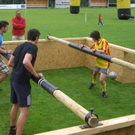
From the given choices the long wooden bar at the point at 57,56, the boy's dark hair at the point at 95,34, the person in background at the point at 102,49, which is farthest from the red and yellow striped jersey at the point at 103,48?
the long wooden bar at the point at 57,56

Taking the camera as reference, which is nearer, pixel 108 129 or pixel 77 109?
pixel 108 129

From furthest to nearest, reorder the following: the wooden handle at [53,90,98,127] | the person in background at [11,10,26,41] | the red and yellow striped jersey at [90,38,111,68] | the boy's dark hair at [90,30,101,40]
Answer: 1. the person in background at [11,10,26,41]
2. the red and yellow striped jersey at [90,38,111,68]
3. the boy's dark hair at [90,30,101,40]
4. the wooden handle at [53,90,98,127]

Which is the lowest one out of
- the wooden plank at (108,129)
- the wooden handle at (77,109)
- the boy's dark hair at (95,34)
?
the wooden plank at (108,129)

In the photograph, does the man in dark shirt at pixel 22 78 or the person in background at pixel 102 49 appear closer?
the man in dark shirt at pixel 22 78

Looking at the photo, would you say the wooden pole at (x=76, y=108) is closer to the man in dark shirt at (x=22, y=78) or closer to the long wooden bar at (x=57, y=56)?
the man in dark shirt at (x=22, y=78)

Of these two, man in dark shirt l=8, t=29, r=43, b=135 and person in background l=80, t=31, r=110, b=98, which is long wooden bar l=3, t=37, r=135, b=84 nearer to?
person in background l=80, t=31, r=110, b=98

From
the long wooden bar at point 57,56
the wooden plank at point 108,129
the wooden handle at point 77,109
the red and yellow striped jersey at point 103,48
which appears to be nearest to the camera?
the wooden plank at point 108,129

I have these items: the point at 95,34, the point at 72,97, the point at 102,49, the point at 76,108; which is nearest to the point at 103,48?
the point at 102,49

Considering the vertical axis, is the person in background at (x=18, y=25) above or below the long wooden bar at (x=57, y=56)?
above

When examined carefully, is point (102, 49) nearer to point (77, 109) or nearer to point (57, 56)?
point (57, 56)

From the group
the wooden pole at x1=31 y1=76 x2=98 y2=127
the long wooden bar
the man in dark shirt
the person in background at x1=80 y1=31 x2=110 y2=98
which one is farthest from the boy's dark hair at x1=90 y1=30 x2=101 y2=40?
the long wooden bar

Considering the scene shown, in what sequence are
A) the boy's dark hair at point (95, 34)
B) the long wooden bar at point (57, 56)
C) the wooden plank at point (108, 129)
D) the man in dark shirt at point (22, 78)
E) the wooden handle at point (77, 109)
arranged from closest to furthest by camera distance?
the wooden plank at point (108, 129)
the wooden handle at point (77, 109)
the man in dark shirt at point (22, 78)
the boy's dark hair at point (95, 34)
the long wooden bar at point (57, 56)

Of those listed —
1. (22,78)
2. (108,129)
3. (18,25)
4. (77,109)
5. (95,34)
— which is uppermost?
(18,25)

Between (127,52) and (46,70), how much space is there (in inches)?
128
